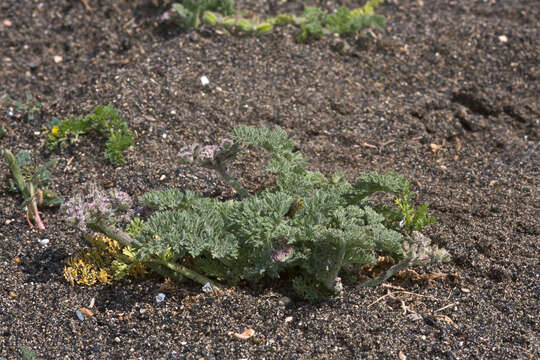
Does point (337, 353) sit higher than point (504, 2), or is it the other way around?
point (504, 2)

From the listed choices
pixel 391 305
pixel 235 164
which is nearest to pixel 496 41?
pixel 235 164

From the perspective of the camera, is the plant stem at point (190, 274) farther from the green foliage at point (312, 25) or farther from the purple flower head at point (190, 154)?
the green foliage at point (312, 25)

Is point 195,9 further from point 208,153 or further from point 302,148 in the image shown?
point 208,153

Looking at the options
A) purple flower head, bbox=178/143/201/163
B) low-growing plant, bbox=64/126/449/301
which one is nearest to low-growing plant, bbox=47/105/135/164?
low-growing plant, bbox=64/126/449/301

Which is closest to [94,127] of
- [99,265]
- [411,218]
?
[99,265]

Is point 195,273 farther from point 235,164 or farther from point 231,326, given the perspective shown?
point 235,164

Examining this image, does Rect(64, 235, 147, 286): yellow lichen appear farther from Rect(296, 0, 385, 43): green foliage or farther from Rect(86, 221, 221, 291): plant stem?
Rect(296, 0, 385, 43): green foliage

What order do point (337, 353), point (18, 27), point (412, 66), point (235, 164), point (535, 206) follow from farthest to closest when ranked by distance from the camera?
1. point (18, 27)
2. point (412, 66)
3. point (235, 164)
4. point (535, 206)
5. point (337, 353)
